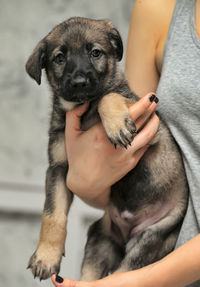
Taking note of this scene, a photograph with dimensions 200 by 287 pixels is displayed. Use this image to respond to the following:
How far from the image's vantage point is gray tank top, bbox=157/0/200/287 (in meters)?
1.54

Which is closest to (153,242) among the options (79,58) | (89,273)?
(89,273)

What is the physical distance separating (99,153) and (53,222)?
0.37 metres

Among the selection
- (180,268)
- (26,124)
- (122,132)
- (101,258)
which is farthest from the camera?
(26,124)

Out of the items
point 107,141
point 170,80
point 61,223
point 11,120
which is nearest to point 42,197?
point 11,120

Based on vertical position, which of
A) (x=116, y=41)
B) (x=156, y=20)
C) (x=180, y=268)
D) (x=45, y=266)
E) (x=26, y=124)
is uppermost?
(x=156, y=20)

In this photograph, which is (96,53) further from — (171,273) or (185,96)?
(171,273)

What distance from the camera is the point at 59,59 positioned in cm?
176

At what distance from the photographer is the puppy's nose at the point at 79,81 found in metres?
1.57

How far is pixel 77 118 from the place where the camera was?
1717mm

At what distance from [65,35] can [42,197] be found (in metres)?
1.64

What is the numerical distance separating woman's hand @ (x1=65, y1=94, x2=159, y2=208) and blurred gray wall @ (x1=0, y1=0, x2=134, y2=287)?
1338 mm

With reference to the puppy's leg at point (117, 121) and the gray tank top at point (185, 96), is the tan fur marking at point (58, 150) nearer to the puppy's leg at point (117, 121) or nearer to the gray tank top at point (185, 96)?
the puppy's leg at point (117, 121)

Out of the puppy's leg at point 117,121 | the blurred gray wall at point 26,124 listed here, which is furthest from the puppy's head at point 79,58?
the blurred gray wall at point 26,124

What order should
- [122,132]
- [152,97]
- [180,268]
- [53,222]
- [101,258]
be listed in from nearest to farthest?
[180,268] → [122,132] → [152,97] → [53,222] → [101,258]
